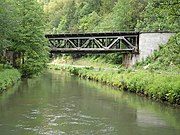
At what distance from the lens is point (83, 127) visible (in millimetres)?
17156

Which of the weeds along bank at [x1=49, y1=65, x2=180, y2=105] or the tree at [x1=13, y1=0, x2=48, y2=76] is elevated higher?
the tree at [x1=13, y1=0, x2=48, y2=76]

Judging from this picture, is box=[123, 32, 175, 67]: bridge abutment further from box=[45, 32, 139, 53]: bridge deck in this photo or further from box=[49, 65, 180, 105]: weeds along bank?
box=[49, 65, 180, 105]: weeds along bank

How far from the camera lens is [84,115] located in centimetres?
2045

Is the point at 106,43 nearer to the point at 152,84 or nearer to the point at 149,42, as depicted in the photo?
the point at 149,42

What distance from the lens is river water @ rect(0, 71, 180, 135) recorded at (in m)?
16.7

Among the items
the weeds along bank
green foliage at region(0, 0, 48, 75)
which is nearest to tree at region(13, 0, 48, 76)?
green foliage at region(0, 0, 48, 75)

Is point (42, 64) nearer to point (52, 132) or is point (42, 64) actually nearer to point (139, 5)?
point (52, 132)

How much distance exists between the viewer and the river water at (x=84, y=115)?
656 inches

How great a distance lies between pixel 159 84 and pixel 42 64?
20980 millimetres

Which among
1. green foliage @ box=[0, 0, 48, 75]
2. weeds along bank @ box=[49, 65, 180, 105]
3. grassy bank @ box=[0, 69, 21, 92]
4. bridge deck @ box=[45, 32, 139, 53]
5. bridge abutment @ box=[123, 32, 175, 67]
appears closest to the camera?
weeds along bank @ box=[49, 65, 180, 105]

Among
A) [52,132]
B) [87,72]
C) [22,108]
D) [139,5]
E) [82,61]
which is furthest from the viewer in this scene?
[82,61]

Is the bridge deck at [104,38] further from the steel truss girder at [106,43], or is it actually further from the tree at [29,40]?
the tree at [29,40]

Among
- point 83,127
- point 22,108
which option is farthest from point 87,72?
point 83,127

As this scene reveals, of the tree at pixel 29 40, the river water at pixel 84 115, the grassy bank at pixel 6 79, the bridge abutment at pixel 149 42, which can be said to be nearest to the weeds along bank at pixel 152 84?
the river water at pixel 84 115
